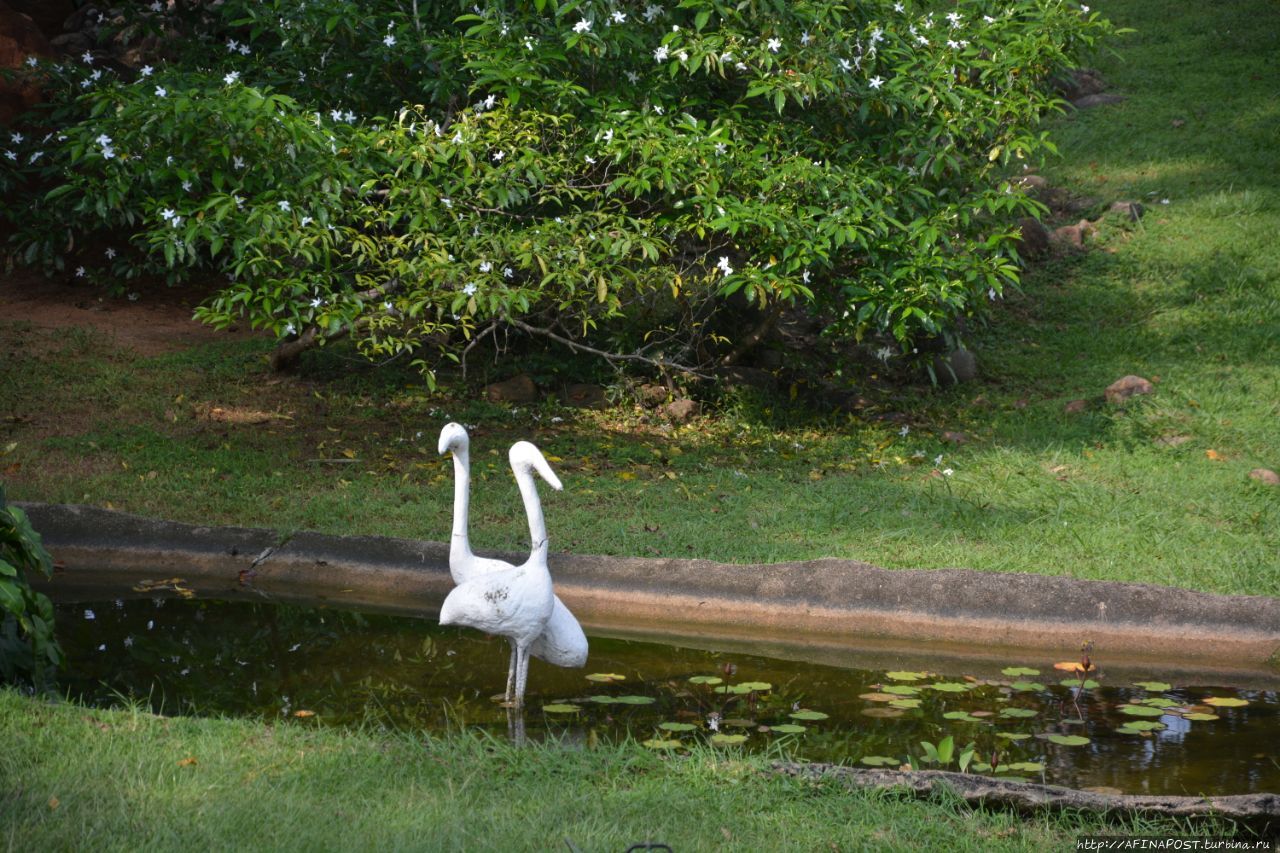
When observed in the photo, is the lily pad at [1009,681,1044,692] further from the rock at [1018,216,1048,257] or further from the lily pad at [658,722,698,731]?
the rock at [1018,216,1048,257]

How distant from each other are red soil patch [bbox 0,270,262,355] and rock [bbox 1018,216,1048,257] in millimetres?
6994

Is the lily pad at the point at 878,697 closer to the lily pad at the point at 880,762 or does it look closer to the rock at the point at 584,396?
the lily pad at the point at 880,762

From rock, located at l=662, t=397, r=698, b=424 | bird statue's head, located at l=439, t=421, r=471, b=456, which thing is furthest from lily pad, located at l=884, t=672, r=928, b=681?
rock, located at l=662, t=397, r=698, b=424

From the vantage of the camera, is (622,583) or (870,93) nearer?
(622,583)

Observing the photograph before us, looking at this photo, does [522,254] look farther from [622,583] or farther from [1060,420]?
[1060,420]

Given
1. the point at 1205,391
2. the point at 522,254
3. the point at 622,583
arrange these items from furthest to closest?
the point at 1205,391, the point at 522,254, the point at 622,583

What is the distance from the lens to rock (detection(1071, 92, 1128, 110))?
51.2ft

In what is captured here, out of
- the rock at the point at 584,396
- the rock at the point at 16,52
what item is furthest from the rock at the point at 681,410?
the rock at the point at 16,52

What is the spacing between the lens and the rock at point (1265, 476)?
7238 millimetres

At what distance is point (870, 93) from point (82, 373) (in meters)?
5.68

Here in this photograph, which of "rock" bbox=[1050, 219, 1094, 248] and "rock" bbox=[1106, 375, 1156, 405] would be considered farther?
"rock" bbox=[1050, 219, 1094, 248]

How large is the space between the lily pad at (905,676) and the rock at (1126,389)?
440 cm

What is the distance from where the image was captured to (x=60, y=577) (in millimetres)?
6125

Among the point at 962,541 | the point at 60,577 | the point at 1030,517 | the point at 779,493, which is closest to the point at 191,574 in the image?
the point at 60,577
